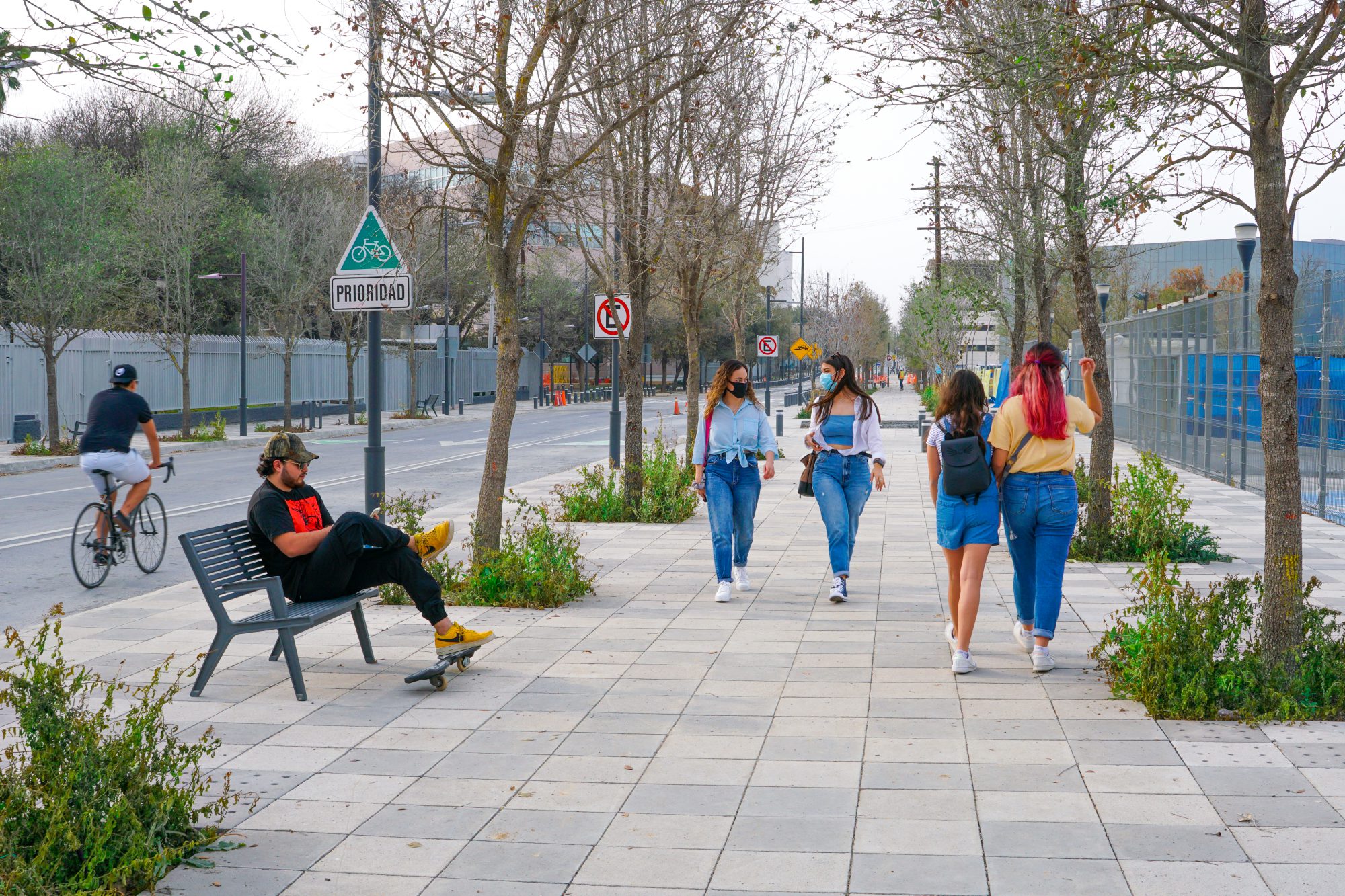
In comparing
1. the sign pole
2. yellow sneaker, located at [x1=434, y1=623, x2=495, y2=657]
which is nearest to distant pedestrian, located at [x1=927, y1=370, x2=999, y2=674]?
yellow sneaker, located at [x1=434, y1=623, x2=495, y2=657]

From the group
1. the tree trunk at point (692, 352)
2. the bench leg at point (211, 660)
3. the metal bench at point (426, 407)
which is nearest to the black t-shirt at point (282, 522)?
the bench leg at point (211, 660)

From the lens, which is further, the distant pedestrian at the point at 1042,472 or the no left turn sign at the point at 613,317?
the no left turn sign at the point at 613,317

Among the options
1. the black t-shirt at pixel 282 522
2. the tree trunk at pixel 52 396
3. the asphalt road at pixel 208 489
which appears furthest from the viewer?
the tree trunk at pixel 52 396

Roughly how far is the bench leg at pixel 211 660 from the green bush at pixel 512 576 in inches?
97.2

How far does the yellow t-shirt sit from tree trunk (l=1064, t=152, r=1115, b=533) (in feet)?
11.9

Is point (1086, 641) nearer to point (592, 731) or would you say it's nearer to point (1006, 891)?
point (592, 731)

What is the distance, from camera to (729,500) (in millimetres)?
9266

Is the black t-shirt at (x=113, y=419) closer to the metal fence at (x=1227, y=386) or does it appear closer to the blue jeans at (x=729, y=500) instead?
the blue jeans at (x=729, y=500)

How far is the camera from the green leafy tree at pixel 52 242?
84.9 feet

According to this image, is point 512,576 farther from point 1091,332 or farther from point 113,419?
point 1091,332

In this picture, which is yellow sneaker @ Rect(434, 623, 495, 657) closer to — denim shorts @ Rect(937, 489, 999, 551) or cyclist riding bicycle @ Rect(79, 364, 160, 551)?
denim shorts @ Rect(937, 489, 999, 551)

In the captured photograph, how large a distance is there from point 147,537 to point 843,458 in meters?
6.29

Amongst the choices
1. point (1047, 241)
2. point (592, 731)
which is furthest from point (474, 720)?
point (1047, 241)

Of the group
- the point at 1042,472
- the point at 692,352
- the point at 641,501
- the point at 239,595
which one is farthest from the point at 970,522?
the point at 692,352
